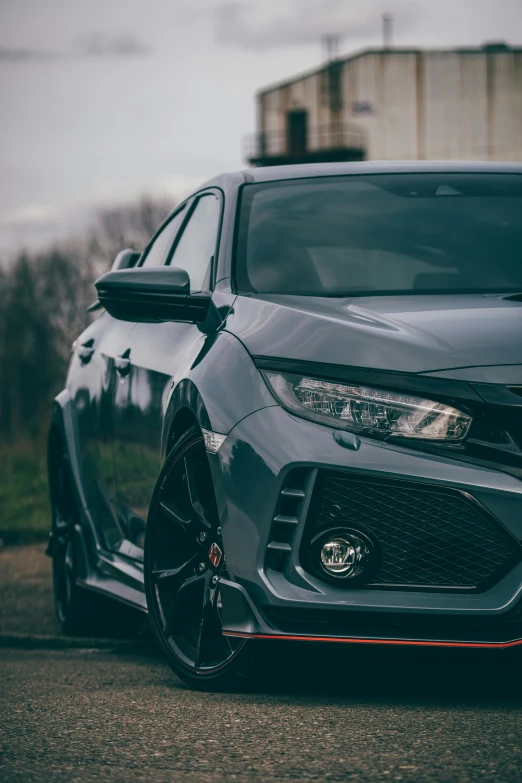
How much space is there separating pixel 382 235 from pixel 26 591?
3279 mm

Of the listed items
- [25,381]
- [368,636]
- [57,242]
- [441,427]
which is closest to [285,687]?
[368,636]

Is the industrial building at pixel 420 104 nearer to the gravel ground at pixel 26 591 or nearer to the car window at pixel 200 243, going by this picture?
the gravel ground at pixel 26 591

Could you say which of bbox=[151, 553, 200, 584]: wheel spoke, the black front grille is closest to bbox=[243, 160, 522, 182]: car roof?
bbox=[151, 553, 200, 584]: wheel spoke

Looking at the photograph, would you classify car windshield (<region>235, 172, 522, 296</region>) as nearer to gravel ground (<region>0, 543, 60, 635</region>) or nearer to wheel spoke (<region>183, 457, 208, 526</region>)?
wheel spoke (<region>183, 457, 208, 526</region>)

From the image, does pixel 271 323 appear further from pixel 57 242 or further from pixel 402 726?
pixel 57 242

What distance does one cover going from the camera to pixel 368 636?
3.32 m

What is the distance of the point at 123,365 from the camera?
4926mm

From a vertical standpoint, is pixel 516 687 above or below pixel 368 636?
below

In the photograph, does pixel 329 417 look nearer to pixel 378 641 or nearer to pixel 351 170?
pixel 378 641

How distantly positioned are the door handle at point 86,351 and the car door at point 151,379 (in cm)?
63

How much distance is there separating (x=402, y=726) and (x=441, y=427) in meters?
0.71

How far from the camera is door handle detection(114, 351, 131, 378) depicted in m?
4.87

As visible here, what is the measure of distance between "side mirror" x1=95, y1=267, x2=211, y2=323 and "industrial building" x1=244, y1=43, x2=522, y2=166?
4256 cm

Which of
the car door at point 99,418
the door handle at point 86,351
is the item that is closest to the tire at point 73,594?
the car door at point 99,418
